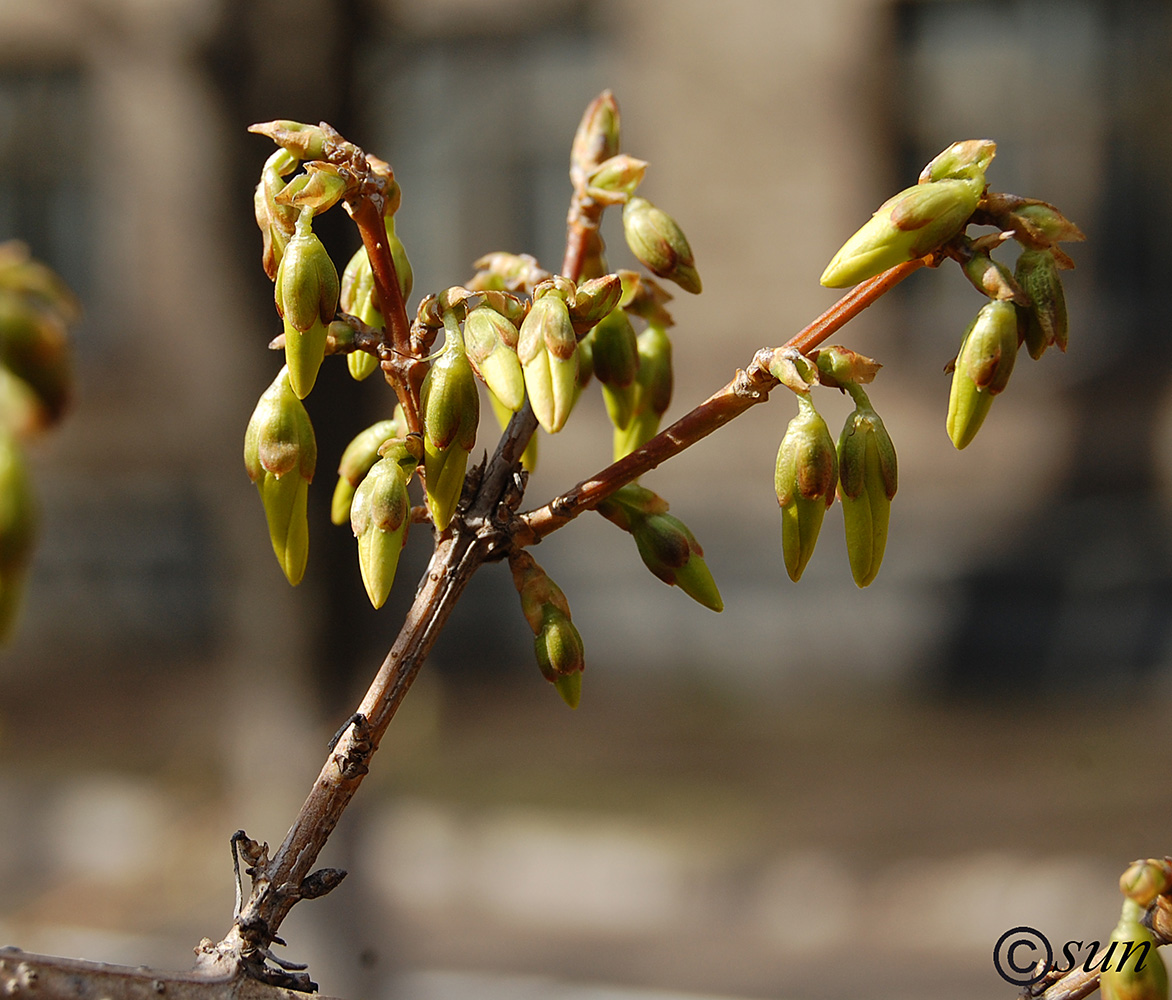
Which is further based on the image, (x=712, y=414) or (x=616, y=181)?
(x=616, y=181)

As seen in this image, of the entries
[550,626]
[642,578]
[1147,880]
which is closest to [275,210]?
[550,626]

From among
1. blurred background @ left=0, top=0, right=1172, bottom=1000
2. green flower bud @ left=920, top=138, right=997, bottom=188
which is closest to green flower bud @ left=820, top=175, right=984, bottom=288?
green flower bud @ left=920, top=138, right=997, bottom=188

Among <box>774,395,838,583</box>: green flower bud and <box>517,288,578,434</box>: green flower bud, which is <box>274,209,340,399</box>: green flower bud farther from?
<box>774,395,838,583</box>: green flower bud

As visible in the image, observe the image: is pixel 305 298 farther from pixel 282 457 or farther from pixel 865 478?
pixel 865 478

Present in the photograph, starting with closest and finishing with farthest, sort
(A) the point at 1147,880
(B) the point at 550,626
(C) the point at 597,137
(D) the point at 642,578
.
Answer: (A) the point at 1147,880
(B) the point at 550,626
(C) the point at 597,137
(D) the point at 642,578

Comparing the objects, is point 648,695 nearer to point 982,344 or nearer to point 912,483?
point 912,483

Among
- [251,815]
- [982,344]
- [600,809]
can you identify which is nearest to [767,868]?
[600,809]
